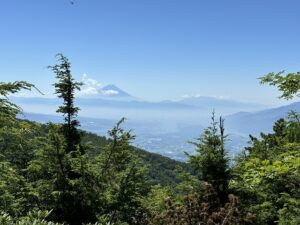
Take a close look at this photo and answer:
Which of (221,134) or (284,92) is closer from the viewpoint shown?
(284,92)

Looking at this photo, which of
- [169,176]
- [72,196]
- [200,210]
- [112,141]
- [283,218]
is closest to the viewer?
[200,210]

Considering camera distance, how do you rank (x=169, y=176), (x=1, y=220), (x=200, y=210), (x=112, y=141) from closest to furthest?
(x=1, y=220)
(x=200, y=210)
(x=112, y=141)
(x=169, y=176)

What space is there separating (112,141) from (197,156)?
495cm

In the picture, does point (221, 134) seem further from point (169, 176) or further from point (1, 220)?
point (169, 176)

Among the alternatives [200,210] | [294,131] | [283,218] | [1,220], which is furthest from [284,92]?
[283,218]

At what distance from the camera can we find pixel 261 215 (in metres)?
18.8

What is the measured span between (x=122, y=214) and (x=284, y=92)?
526 inches

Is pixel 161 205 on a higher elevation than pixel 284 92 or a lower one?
lower

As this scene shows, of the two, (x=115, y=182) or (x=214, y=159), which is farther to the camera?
(x=115, y=182)

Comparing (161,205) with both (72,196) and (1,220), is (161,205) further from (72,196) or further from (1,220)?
(1,220)

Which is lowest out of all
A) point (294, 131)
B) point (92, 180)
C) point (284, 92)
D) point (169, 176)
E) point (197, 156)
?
point (169, 176)

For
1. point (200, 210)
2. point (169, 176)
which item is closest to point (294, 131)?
point (200, 210)

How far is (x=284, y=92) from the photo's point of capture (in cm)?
1003

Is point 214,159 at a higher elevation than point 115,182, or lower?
higher
